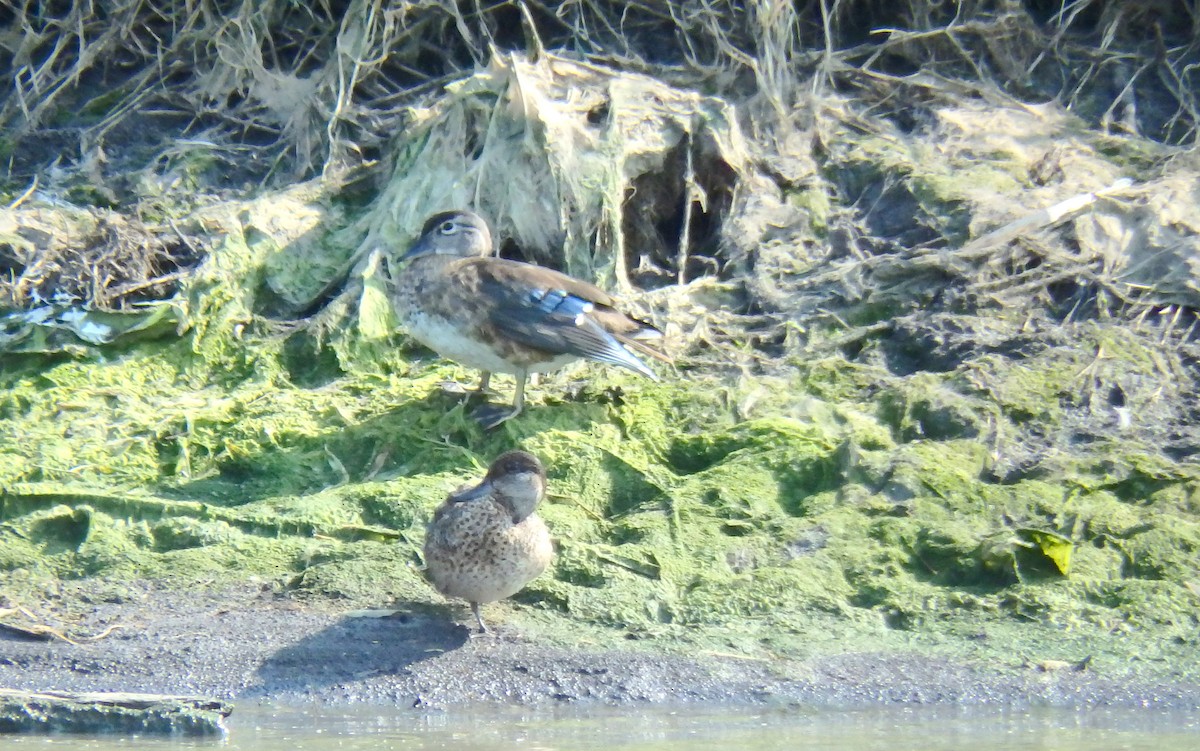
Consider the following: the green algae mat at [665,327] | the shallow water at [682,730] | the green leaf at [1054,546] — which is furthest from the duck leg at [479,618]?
the green leaf at [1054,546]

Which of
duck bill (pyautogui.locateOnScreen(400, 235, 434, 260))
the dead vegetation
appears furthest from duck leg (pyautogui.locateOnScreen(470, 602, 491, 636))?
the dead vegetation

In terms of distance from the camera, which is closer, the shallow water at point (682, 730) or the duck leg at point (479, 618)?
the shallow water at point (682, 730)

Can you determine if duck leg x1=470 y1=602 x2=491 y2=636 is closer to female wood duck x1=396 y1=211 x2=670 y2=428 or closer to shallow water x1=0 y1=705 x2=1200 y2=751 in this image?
shallow water x1=0 y1=705 x2=1200 y2=751

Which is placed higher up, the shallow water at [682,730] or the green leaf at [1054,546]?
the green leaf at [1054,546]

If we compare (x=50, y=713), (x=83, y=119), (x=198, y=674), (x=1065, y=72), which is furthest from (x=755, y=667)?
(x=83, y=119)

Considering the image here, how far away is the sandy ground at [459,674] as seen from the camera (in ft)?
19.9

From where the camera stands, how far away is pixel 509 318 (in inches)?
306

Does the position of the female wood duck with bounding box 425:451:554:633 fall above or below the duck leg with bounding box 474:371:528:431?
below

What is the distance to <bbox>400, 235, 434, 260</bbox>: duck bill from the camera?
8180mm

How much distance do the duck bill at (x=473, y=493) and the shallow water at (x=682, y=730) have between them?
0.82 m

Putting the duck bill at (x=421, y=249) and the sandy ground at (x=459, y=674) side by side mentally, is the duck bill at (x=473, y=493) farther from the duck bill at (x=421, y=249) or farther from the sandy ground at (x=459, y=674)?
the duck bill at (x=421, y=249)

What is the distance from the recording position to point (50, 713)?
5.78 metres

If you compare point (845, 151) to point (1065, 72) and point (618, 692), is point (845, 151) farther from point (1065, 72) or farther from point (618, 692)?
point (618, 692)

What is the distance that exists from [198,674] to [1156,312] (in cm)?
489
